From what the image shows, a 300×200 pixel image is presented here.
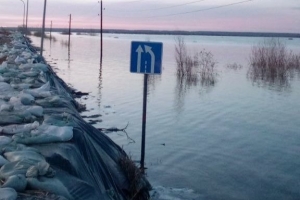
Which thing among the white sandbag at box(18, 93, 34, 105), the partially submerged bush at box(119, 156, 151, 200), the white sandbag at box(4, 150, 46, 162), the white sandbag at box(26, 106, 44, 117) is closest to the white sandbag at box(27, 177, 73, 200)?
the white sandbag at box(4, 150, 46, 162)

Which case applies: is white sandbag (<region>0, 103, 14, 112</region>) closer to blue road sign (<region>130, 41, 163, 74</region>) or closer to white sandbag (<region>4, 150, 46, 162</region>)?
blue road sign (<region>130, 41, 163, 74</region>)

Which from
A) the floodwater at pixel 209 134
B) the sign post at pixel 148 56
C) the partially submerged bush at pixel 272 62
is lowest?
the floodwater at pixel 209 134

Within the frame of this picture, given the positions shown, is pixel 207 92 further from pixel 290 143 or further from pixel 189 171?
pixel 189 171

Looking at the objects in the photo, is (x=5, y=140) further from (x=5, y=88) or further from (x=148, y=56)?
(x=5, y=88)

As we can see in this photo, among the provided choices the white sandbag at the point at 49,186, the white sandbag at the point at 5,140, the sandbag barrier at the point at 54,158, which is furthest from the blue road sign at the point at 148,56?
the white sandbag at the point at 49,186

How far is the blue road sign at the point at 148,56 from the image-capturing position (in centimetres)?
873

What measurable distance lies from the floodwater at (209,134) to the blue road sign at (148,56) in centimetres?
196

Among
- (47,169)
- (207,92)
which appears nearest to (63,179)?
(47,169)

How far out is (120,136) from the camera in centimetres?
1262

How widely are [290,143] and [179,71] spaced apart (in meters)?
18.0

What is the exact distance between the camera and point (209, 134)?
13.3m

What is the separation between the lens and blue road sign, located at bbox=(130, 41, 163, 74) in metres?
8.73

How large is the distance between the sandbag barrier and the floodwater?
1.43 metres

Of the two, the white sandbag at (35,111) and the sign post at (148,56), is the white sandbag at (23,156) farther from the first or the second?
the sign post at (148,56)
